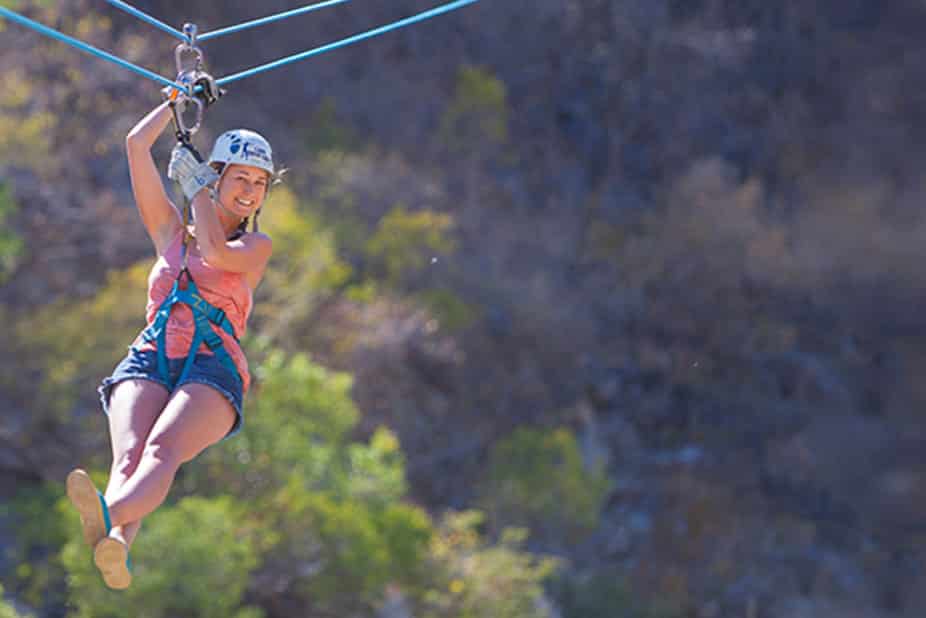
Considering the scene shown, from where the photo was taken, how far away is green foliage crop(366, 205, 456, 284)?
2084 cm

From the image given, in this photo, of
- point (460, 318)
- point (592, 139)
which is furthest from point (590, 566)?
point (592, 139)

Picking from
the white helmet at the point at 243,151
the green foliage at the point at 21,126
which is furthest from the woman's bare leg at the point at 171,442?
the green foliage at the point at 21,126

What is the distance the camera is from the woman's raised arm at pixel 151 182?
4609mm

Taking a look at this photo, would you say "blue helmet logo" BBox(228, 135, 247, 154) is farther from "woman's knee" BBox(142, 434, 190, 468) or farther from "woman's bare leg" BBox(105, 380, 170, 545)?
"woman's knee" BBox(142, 434, 190, 468)

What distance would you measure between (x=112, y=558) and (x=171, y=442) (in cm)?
39

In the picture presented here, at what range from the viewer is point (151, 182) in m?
4.63

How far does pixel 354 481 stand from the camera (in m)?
14.6

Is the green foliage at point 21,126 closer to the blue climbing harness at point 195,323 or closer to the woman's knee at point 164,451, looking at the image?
the blue climbing harness at point 195,323

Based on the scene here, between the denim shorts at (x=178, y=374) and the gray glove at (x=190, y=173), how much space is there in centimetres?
51

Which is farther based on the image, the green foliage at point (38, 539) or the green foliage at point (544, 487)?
the green foliage at point (544, 487)

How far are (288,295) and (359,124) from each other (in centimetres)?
903

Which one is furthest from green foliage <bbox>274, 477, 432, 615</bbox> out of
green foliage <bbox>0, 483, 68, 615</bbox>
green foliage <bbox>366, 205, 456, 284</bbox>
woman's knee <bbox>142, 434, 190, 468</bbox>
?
woman's knee <bbox>142, 434, 190, 468</bbox>

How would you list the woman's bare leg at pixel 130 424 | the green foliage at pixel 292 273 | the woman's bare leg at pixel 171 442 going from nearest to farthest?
the woman's bare leg at pixel 171 442
the woman's bare leg at pixel 130 424
the green foliage at pixel 292 273

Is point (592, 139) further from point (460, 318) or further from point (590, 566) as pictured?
point (590, 566)
